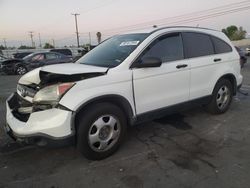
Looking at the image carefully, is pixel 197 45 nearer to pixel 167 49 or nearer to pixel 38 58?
pixel 167 49

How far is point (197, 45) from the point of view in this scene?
16.0ft

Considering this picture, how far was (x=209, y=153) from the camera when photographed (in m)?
3.82

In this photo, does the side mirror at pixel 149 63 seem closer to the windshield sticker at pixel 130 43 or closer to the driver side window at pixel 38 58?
the windshield sticker at pixel 130 43

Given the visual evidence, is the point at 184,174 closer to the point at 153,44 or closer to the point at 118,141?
the point at 118,141

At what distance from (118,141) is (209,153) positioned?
4.41ft

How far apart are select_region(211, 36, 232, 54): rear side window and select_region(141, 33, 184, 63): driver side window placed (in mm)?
1060

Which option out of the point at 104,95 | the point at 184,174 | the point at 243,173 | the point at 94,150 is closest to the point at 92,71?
the point at 104,95

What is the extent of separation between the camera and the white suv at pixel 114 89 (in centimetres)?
327

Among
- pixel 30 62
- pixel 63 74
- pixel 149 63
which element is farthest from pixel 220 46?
pixel 30 62

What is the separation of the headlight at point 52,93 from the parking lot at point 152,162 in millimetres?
976

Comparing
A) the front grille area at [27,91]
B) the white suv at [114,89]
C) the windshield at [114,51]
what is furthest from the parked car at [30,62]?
the front grille area at [27,91]

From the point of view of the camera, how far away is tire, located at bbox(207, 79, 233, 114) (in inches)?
209

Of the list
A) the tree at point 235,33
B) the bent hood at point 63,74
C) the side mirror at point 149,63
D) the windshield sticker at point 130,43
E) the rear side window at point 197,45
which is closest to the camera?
the bent hood at point 63,74

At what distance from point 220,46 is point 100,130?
3.25 meters
